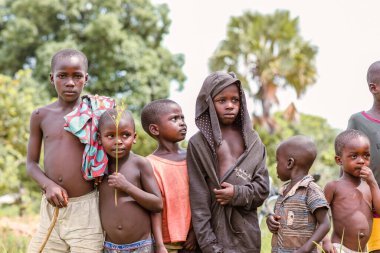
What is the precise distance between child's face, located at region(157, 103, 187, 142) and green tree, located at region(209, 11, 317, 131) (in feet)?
50.6

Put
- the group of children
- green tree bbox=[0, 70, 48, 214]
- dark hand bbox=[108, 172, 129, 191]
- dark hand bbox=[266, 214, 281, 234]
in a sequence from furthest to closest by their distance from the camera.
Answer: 1. green tree bbox=[0, 70, 48, 214]
2. dark hand bbox=[266, 214, 281, 234]
3. the group of children
4. dark hand bbox=[108, 172, 129, 191]

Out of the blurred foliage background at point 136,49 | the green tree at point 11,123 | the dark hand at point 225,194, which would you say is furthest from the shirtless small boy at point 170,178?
the blurred foliage background at point 136,49

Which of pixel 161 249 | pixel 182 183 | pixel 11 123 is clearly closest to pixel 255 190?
pixel 182 183

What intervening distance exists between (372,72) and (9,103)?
8.25 metres

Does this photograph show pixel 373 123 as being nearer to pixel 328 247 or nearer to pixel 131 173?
pixel 328 247

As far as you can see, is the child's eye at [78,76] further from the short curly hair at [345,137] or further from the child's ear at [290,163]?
the short curly hair at [345,137]

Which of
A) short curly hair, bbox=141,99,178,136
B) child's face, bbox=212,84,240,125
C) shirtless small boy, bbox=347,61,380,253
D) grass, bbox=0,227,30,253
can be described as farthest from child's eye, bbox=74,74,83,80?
grass, bbox=0,227,30,253

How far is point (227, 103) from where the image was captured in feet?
11.8

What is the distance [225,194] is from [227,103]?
60 centimetres

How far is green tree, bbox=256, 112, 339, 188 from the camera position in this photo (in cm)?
1666

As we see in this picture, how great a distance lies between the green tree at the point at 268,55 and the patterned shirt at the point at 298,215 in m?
15.6

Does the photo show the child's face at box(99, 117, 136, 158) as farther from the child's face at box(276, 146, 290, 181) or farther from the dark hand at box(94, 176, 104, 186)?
the child's face at box(276, 146, 290, 181)

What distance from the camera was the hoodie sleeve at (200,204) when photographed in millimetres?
3420

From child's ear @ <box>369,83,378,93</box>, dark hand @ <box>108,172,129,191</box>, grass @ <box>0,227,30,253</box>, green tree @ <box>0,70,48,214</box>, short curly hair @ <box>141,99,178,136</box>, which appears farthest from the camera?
green tree @ <box>0,70,48,214</box>
